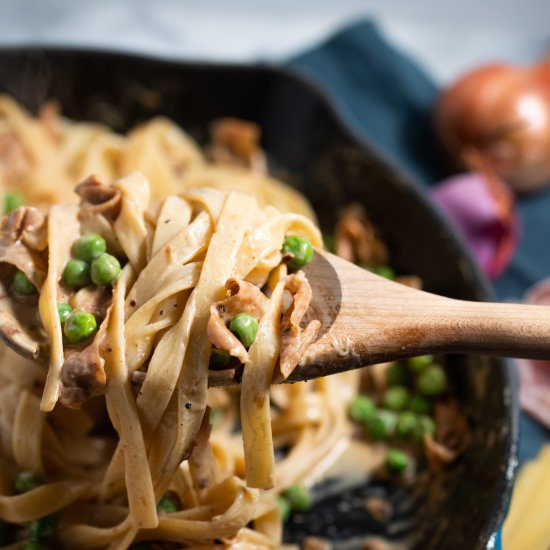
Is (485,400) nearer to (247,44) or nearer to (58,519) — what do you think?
(58,519)

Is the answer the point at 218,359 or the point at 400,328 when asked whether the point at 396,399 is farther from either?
the point at 218,359

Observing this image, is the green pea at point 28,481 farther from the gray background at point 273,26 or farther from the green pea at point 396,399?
the gray background at point 273,26

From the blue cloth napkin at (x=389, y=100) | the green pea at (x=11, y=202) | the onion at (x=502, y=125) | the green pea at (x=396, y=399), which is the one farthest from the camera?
the blue cloth napkin at (x=389, y=100)

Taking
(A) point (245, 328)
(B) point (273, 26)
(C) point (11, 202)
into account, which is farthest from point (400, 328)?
(B) point (273, 26)

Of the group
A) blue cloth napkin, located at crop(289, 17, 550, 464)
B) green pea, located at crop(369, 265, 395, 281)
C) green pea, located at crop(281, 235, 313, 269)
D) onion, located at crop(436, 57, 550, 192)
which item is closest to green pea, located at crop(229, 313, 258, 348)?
green pea, located at crop(281, 235, 313, 269)

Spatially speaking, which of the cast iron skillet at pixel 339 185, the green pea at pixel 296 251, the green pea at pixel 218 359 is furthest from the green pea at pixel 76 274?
the cast iron skillet at pixel 339 185

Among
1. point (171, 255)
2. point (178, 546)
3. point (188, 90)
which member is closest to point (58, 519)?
point (178, 546)
